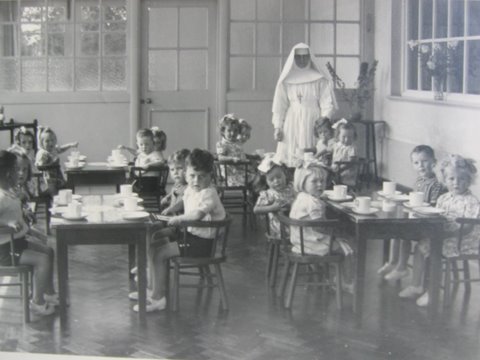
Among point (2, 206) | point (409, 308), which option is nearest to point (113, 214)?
point (2, 206)

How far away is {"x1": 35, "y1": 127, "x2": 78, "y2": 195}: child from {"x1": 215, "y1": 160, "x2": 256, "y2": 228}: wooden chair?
1455 mm

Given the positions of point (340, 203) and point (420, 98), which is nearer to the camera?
point (340, 203)

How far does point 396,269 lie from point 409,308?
0.55m

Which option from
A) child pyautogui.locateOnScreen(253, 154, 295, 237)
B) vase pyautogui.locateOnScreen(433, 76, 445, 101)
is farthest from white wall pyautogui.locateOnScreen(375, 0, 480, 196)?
child pyautogui.locateOnScreen(253, 154, 295, 237)

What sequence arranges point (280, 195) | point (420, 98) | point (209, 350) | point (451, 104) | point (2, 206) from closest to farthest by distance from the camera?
point (209, 350), point (2, 206), point (280, 195), point (451, 104), point (420, 98)

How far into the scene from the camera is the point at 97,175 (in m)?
5.65

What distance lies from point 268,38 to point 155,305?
2868 mm

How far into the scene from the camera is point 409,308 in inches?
180

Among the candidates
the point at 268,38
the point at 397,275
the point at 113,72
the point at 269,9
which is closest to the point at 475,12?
the point at 397,275

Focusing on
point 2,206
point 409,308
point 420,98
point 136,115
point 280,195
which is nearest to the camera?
point 2,206

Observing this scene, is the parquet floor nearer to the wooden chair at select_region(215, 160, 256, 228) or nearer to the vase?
the wooden chair at select_region(215, 160, 256, 228)

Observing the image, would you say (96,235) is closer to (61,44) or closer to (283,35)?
(61,44)

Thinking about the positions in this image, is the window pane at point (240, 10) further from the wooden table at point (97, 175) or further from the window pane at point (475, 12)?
the window pane at point (475, 12)

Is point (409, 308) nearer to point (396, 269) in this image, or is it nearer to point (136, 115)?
point (396, 269)
